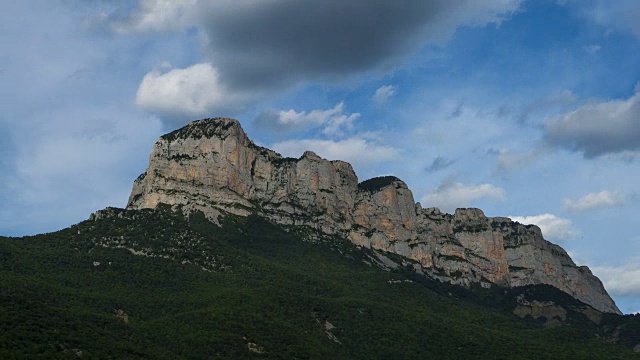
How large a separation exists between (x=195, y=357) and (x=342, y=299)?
63875 millimetres

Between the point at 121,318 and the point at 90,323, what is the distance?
59.2ft

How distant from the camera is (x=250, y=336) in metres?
153

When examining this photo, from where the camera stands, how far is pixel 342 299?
650ft

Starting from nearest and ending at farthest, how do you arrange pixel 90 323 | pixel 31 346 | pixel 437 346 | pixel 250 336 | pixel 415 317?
pixel 31 346 < pixel 90 323 < pixel 250 336 < pixel 437 346 < pixel 415 317

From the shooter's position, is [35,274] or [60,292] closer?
[60,292]

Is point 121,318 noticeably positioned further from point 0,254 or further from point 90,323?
point 0,254

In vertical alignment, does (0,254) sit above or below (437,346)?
above

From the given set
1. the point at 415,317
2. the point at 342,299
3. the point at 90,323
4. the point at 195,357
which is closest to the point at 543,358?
the point at 415,317

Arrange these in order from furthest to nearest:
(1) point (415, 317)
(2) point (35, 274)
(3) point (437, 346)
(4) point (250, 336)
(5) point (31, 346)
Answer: (1) point (415, 317) → (3) point (437, 346) → (2) point (35, 274) → (4) point (250, 336) → (5) point (31, 346)

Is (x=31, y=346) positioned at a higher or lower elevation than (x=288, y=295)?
lower

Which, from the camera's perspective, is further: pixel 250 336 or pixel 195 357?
pixel 250 336

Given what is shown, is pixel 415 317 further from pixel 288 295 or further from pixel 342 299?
pixel 288 295

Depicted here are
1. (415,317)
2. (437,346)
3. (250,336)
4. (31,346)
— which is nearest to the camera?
(31,346)

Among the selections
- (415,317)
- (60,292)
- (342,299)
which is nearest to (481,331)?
(415,317)
